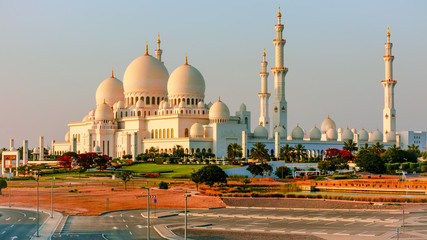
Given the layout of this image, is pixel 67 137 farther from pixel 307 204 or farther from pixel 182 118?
pixel 307 204

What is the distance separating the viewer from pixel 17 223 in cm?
5019

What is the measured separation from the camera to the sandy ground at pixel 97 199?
61.0 m

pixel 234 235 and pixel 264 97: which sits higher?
pixel 264 97

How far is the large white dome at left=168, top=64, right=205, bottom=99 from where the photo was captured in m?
128

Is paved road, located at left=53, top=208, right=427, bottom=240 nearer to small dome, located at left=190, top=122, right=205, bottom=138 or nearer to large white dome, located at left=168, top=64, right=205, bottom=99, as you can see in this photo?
small dome, located at left=190, top=122, right=205, bottom=138

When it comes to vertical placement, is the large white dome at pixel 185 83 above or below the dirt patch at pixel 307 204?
above

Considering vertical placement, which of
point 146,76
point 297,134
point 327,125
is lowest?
point 297,134

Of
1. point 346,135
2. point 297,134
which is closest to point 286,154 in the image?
point 297,134

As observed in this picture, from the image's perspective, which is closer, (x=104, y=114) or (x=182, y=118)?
(x=182, y=118)

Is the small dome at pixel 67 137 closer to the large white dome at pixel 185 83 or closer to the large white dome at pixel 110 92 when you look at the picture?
the large white dome at pixel 110 92

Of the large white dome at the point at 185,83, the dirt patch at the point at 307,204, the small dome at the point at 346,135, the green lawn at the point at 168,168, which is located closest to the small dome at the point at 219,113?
the large white dome at the point at 185,83

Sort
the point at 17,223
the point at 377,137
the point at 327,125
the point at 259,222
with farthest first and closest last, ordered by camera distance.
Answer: the point at 327,125, the point at 377,137, the point at 17,223, the point at 259,222

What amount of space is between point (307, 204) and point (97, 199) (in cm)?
2230

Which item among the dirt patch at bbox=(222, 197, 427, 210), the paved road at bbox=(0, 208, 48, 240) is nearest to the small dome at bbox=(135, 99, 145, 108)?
the paved road at bbox=(0, 208, 48, 240)
